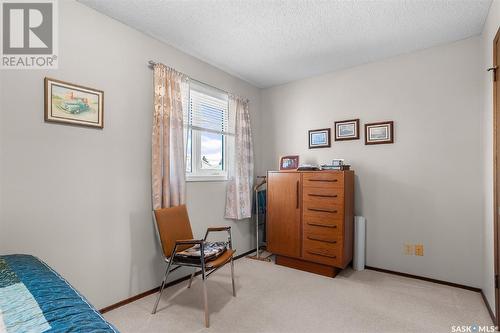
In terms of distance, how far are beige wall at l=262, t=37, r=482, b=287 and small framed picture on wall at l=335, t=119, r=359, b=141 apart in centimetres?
7

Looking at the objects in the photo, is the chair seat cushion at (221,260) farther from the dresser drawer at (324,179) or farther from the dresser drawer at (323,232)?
the dresser drawer at (324,179)

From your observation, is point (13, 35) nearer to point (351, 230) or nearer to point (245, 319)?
point (245, 319)

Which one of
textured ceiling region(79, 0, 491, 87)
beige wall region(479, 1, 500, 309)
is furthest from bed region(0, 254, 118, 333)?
beige wall region(479, 1, 500, 309)

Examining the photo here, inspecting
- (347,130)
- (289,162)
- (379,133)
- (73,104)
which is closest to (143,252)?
(73,104)

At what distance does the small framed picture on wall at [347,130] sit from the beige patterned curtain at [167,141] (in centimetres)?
200

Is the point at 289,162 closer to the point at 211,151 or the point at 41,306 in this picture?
the point at 211,151

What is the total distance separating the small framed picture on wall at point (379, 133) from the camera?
10.2 ft

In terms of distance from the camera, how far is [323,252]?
3037 millimetres

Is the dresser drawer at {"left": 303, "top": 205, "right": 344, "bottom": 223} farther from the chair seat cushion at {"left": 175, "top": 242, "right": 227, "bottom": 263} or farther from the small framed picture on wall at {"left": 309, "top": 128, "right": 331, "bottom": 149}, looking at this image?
the chair seat cushion at {"left": 175, "top": 242, "right": 227, "bottom": 263}

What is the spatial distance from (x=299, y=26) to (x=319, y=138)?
158 centimetres

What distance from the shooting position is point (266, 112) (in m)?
4.22

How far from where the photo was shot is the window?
10.2 feet

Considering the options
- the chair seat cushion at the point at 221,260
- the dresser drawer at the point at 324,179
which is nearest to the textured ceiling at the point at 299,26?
the dresser drawer at the point at 324,179

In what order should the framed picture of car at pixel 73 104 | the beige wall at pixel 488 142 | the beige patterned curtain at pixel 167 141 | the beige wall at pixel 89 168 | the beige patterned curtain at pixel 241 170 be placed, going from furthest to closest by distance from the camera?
the beige patterned curtain at pixel 241 170 < the beige patterned curtain at pixel 167 141 < the beige wall at pixel 488 142 < the framed picture of car at pixel 73 104 < the beige wall at pixel 89 168
